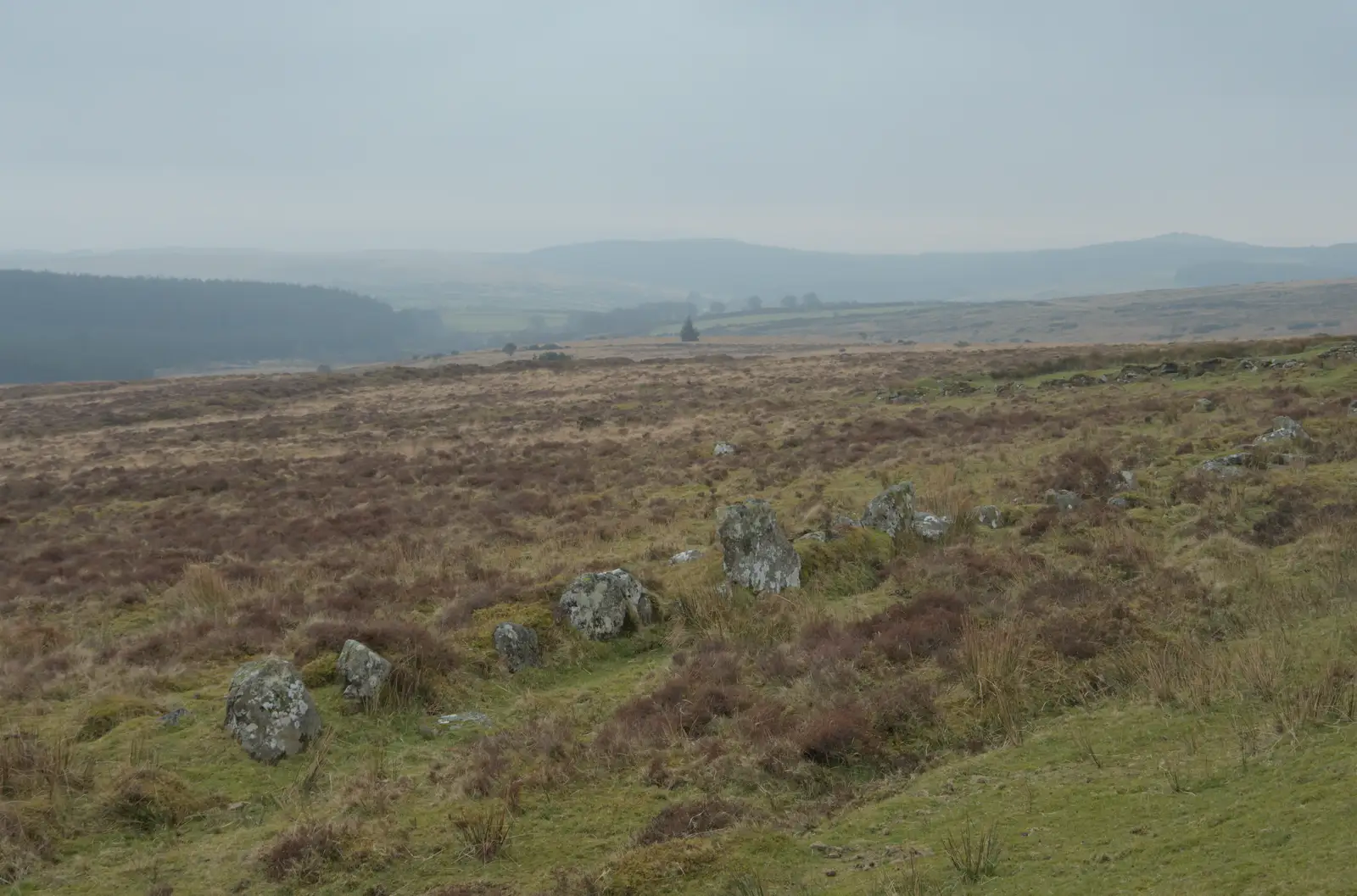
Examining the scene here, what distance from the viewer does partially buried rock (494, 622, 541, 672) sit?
12219 millimetres

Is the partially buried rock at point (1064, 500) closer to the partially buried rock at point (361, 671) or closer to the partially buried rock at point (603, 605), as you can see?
the partially buried rock at point (603, 605)

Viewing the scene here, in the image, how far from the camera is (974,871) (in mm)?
5809

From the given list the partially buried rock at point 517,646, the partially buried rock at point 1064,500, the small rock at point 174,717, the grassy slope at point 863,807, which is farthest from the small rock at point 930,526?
the small rock at point 174,717

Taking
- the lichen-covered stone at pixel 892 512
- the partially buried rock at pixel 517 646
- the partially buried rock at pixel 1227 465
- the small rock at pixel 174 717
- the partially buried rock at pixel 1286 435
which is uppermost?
the partially buried rock at pixel 1286 435

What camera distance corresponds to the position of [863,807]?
25.1 feet

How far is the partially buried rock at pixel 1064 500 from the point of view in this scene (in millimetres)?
17078

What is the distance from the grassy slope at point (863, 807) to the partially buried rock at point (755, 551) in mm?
3196

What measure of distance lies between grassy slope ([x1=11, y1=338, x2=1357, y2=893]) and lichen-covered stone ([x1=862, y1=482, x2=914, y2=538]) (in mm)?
6168

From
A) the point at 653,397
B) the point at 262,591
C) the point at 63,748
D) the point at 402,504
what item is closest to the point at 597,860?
the point at 63,748

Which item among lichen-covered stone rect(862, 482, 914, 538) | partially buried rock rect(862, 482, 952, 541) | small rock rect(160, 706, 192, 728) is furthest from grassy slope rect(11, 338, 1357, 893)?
lichen-covered stone rect(862, 482, 914, 538)

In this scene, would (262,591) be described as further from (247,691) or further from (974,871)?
(974,871)

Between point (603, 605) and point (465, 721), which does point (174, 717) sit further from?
point (603, 605)

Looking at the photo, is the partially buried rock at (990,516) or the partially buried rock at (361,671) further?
the partially buried rock at (990,516)

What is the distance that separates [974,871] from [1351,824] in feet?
7.26
